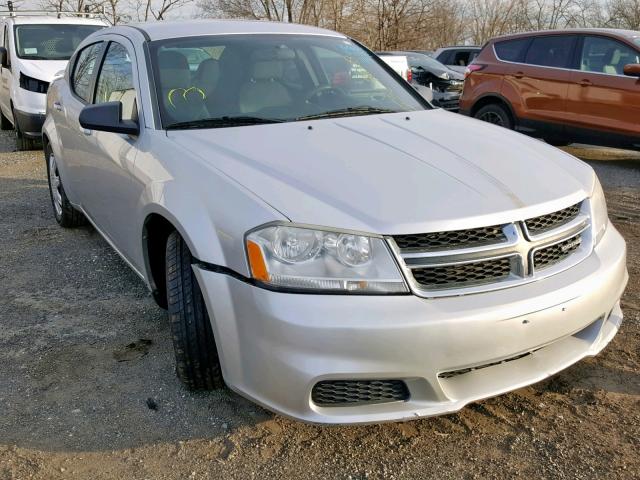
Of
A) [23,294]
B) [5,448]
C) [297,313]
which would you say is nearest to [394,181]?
[297,313]

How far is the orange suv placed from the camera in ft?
23.7

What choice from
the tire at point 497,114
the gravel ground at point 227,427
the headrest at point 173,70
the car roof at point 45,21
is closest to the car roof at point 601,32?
the tire at point 497,114

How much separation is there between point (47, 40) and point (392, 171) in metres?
8.66

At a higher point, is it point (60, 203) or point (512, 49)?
point (512, 49)

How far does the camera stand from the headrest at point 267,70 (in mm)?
3342

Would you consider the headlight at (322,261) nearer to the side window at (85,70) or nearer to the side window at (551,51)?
the side window at (85,70)

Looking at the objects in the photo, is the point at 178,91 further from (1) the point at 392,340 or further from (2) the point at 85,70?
(1) the point at 392,340

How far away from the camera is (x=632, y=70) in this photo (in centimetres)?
696

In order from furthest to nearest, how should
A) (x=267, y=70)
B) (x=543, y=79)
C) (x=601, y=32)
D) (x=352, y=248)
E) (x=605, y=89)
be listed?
(x=543, y=79) < (x=601, y=32) < (x=605, y=89) < (x=267, y=70) < (x=352, y=248)

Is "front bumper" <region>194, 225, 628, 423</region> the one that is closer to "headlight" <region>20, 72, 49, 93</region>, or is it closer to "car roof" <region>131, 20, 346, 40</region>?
"car roof" <region>131, 20, 346, 40</region>

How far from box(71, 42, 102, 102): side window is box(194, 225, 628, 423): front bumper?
2.48 m

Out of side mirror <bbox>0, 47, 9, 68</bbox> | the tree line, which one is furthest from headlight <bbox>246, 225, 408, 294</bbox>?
the tree line

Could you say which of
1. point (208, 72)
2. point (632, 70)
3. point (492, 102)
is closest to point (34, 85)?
point (492, 102)

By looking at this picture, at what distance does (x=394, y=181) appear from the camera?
239 centimetres
